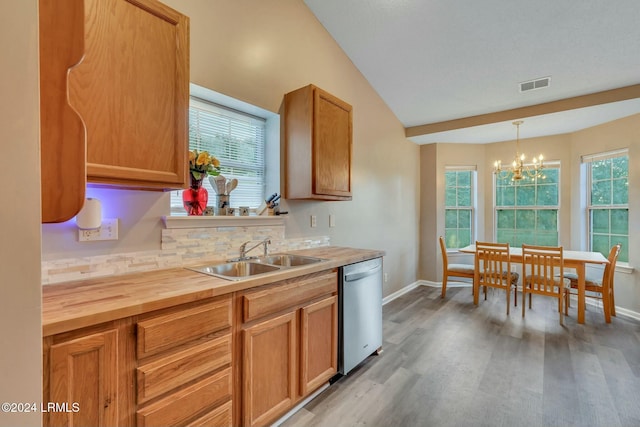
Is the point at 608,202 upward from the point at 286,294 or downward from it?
upward

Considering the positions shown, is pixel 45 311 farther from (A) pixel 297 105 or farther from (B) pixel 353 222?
(B) pixel 353 222

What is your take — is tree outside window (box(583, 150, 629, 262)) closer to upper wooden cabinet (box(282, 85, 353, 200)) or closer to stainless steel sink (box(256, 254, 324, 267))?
upper wooden cabinet (box(282, 85, 353, 200))

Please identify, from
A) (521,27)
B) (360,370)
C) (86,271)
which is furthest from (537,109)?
(86,271)

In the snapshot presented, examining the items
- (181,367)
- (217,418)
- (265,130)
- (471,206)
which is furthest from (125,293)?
(471,206)

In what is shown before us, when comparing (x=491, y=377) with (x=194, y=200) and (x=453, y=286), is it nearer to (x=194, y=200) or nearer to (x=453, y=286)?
(x=194, y=200)

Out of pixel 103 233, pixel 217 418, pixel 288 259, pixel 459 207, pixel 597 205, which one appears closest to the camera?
pixel 217 418

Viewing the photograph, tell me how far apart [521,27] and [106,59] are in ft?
10.4

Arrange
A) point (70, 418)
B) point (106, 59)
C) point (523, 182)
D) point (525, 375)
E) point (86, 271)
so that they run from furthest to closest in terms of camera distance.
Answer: point (523, 182), point (525, 375), point (86, 271), point (106, 59), point (70, 418)

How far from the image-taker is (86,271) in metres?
1.48

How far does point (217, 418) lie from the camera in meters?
1.35

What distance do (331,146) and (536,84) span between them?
248 centimetres

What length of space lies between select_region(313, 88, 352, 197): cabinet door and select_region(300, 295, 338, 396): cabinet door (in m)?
0.94

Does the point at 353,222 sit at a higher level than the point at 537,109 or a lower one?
lower

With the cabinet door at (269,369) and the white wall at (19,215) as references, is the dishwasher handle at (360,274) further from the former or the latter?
the white wall at (19,215)
